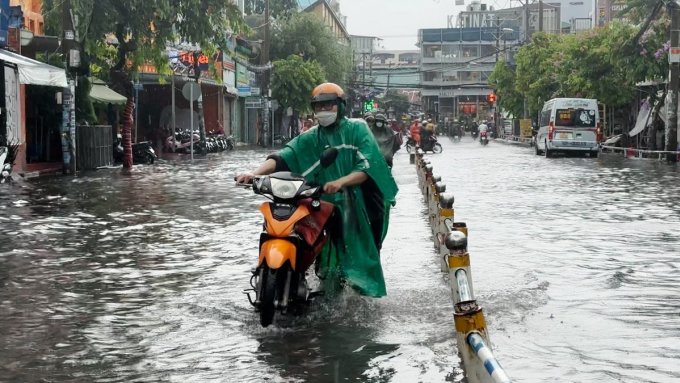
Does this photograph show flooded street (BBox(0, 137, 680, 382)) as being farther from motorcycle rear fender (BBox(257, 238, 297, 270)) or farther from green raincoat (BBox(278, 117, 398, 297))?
motorcycle rear fender (BBox(257, 238, 297, 270))

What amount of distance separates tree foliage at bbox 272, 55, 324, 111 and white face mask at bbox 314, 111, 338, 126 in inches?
2262

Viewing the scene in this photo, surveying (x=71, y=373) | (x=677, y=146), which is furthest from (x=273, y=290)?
(x=677, y=146)

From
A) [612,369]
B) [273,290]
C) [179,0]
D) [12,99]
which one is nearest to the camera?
[612,369]

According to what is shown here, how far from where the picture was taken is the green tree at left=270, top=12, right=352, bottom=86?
72375 millimetres

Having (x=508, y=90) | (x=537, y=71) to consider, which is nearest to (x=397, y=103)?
(x=508, y=90)

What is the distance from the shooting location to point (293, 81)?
64625 millimetres

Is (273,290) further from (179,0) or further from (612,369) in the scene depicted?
(179,0)

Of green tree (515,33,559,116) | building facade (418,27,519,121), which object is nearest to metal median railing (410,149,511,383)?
green tree (515,33,559,116)

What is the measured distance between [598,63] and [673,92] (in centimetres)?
1095

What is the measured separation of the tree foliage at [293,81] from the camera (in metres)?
64.7

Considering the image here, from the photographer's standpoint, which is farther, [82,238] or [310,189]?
[82,238]

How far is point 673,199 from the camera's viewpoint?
17312 millimetres

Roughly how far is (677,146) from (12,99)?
2116cm

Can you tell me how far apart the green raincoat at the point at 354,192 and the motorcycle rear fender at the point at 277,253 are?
0.79 meters
